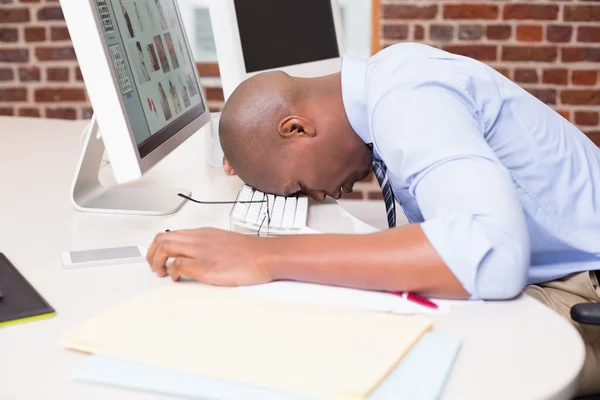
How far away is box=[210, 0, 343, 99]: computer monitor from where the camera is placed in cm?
167

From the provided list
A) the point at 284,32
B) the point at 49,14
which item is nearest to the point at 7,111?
the point at 49,14

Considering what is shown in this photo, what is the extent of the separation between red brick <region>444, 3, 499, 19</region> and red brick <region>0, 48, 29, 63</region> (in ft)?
5.60

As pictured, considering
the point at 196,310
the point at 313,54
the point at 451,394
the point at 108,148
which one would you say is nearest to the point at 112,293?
the point at 196,310

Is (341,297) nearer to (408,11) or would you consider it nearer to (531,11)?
(408,11)

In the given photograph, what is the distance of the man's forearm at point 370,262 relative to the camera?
89 centimetres

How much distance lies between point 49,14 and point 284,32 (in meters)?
1.61

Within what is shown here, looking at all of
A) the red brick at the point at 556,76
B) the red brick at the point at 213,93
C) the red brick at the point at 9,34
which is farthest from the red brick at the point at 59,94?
the red brick at the point at 556,76

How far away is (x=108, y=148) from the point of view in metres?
1.14

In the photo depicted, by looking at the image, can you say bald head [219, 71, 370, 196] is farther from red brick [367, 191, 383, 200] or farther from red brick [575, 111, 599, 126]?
red brick [575, 111, 599, 126]

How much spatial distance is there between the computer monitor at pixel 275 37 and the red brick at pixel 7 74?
1702mm

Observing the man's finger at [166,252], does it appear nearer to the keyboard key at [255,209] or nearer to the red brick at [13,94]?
the keyboard key at [255,209]

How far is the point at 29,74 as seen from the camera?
3111mm

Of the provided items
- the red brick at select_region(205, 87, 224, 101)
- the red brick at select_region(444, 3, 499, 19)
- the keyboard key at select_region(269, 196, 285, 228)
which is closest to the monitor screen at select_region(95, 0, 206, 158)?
the keyboard key at select_region(269, 196, 285, 228)

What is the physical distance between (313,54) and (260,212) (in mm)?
749
